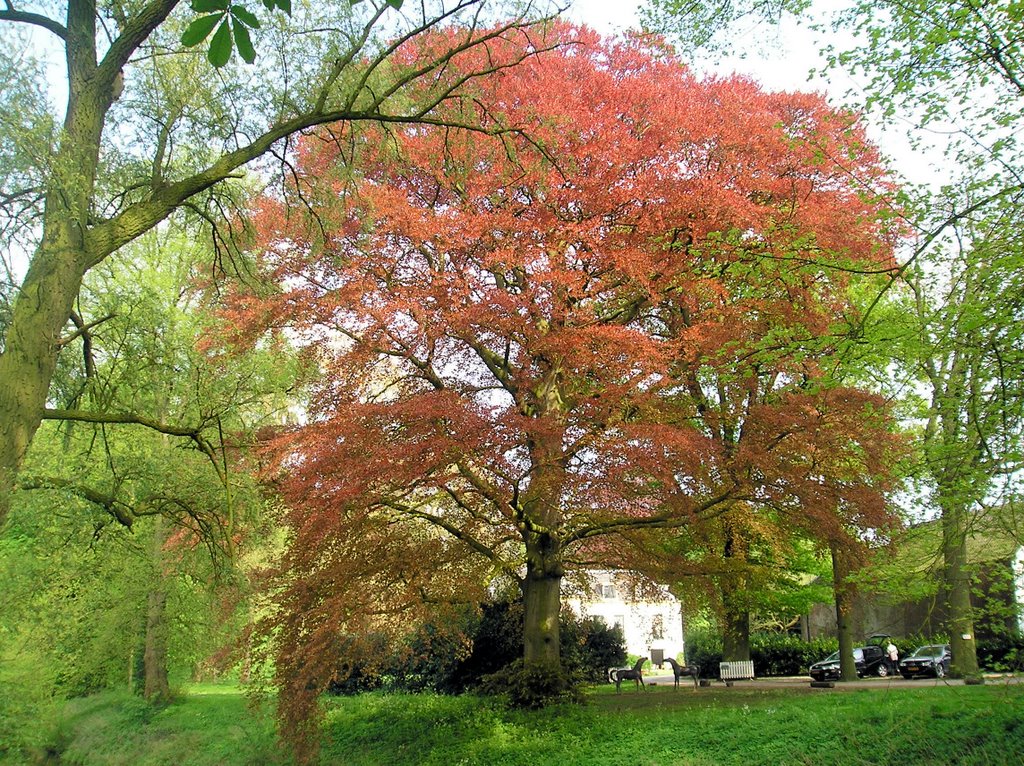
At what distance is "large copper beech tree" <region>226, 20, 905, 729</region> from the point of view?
34.5 ft

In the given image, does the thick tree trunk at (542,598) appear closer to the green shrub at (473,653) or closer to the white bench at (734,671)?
the green shrub at (473,653)

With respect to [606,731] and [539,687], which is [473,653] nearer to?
[539,687]

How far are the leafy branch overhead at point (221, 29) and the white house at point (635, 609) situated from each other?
13.0 meters

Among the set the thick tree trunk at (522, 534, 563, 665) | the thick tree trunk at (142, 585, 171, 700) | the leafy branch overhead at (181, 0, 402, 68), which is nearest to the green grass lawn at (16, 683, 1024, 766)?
the thick tree trunk at (142, 585, 171, 700)

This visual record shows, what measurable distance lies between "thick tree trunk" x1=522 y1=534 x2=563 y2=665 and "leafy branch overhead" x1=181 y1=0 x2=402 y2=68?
10.9m

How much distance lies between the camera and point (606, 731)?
11.1 meters

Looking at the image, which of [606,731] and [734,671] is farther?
[734,671]

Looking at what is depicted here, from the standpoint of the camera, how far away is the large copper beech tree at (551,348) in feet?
34.5

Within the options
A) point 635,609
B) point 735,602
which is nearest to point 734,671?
point 735,602

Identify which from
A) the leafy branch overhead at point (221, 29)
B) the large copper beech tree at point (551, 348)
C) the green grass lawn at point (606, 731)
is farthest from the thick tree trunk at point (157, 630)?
the leafy branch overhead at point (221, 29)

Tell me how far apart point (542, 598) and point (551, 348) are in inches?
184

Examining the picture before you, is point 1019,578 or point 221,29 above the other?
point 221,29

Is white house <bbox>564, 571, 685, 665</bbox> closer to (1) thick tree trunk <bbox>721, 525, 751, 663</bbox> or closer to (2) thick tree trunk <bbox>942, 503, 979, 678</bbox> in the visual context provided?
(1) thick tree trunk <bbox>721, 525, 751, 663</bbox>

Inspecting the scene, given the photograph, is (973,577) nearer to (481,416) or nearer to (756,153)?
(481,416)
